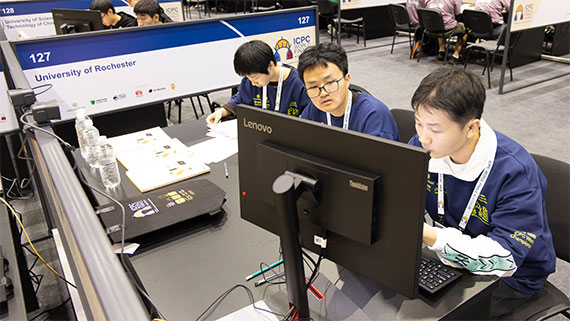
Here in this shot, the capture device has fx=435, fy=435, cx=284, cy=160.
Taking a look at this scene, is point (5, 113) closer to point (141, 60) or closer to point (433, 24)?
point (141, 60)

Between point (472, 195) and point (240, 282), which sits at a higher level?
point (472, 195)

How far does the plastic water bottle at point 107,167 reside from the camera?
1772mm

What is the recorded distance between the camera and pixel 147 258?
1344 mm

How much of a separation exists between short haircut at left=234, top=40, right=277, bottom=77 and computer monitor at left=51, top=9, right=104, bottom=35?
5.08ft

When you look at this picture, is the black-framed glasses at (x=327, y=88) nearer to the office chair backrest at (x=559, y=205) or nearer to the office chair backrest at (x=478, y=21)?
the office chair backrest at (x=559, y=205)

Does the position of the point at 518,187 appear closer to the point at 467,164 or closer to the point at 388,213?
the point at 467,164

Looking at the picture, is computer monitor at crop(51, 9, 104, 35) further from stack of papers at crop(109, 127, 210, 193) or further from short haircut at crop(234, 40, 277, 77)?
short haircut at crop(234, 40, 277, 77)

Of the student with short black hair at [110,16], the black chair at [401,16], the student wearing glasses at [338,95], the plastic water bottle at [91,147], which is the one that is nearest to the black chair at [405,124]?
the student wearing glasses at [338,95]

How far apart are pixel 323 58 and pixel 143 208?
0.87 metres

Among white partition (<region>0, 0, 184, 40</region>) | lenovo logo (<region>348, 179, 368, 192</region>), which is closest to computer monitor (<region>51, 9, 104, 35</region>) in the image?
white partition (<region>0, 0, 184, 40</region>)

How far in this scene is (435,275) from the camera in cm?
113

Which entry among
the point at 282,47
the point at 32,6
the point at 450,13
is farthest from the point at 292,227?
the point at 450,13

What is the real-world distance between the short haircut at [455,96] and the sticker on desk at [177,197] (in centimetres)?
85

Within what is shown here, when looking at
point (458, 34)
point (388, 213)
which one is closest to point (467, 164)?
point (388, 213)
